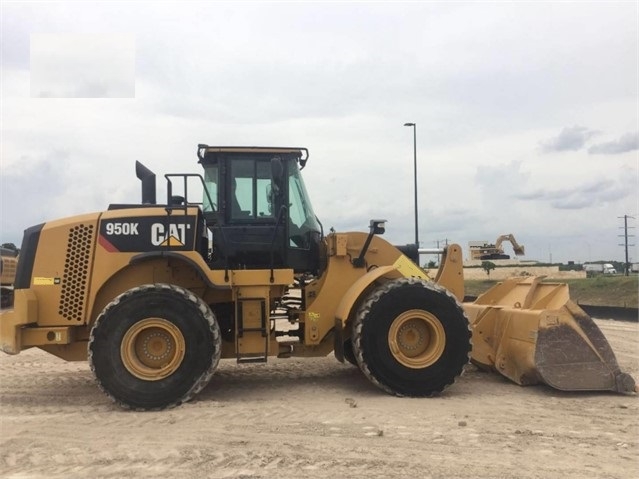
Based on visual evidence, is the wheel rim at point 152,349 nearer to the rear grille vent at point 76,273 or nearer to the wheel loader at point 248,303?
the wheel loader at point 248,303

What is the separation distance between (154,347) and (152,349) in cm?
3

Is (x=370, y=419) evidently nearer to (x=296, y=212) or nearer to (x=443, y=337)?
(x=443, y=337)

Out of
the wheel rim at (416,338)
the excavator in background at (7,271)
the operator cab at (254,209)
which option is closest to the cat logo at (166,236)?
the operator cab at (254,209)

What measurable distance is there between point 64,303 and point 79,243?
27.8 inches

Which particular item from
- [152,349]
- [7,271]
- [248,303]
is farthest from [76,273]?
[7,271]

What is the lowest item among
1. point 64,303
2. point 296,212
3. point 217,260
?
point 64,303

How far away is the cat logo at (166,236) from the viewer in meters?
6.84

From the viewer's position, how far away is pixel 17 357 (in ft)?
33.7

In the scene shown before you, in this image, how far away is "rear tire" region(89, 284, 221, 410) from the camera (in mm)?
6250

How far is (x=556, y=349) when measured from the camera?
21.8ft

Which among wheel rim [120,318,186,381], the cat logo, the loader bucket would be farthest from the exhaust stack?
the loader bucket

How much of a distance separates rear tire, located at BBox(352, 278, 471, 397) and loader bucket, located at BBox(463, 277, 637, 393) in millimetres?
713

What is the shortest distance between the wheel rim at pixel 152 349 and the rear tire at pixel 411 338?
2017mm

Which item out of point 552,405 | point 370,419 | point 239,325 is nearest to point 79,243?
point 239,325
